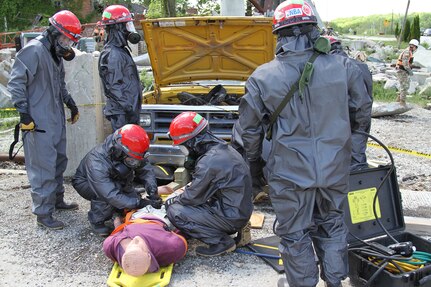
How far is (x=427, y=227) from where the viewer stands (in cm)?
495

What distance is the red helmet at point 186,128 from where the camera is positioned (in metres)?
4.27

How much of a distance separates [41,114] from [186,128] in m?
1.53

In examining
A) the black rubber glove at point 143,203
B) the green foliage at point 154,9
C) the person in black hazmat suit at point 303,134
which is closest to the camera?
the person in black hazmat suit at point 303,134

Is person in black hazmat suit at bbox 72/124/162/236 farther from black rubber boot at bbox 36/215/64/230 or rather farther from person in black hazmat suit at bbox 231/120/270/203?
person in black hazmat suit at bbox 231/120/270/203

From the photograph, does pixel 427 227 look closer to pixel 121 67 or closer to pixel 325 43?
pixel 325 43

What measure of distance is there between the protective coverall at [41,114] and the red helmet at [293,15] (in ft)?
8.47

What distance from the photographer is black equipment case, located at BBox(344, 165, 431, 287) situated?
3.68 m

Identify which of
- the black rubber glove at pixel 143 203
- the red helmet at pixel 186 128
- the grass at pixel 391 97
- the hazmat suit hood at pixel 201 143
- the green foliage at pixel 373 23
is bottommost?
the green foliage at pixel 373 23

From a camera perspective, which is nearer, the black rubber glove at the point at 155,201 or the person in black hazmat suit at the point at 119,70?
the black rubber glove at the point at 155,201

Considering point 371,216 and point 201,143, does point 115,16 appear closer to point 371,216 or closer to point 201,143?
point 201,143

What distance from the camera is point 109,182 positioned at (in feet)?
14.8

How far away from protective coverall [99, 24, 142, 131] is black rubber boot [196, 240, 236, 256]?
79.1 inches

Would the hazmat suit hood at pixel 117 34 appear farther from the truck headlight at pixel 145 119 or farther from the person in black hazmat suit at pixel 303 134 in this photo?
the person in black hazmat suit at pixel 303 134

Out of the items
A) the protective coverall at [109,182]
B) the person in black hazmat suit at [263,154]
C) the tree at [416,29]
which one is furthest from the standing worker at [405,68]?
the tree at [416,29]
